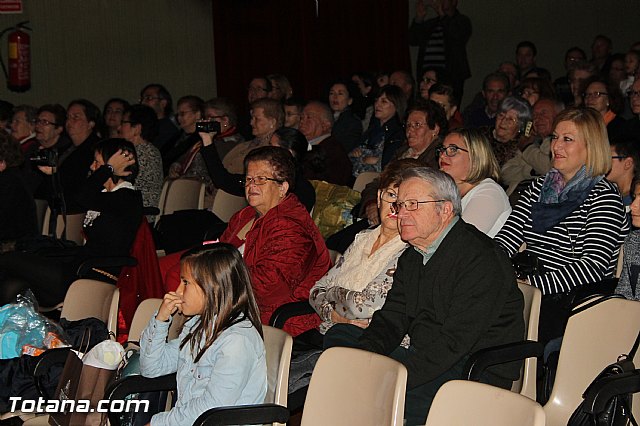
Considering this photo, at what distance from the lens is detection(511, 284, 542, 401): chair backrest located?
3.27 metres

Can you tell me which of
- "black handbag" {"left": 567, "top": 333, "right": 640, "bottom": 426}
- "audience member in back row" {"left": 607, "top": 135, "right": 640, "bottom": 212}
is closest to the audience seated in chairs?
"black handbag" {"left": 567, "top": 333, "right": 640, "bottom": 426}

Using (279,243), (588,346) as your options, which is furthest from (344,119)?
(588,346)

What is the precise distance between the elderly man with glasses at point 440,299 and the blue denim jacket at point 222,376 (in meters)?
0.45

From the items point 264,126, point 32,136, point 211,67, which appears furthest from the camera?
point 211,67

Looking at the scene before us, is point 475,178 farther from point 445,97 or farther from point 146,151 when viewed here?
point 146,151

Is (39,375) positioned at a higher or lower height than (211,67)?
lower

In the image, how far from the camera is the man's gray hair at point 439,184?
122 inches

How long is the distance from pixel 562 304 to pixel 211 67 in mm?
6714

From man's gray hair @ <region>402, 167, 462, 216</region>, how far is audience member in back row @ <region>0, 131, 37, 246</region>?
288cm

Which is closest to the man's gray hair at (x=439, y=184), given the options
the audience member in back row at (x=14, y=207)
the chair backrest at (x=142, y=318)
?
the chair backrest at (x=142, y=318)

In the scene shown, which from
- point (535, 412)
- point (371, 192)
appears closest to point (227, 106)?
point (371, 192)

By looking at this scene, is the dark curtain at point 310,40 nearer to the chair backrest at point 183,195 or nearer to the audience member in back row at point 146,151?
the audience member in back row at point 146,151

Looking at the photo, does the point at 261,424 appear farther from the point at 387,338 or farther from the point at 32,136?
the point at 32,136

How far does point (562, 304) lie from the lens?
143 inches
